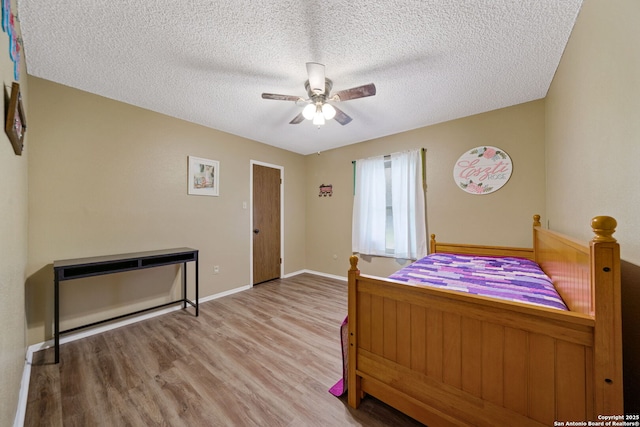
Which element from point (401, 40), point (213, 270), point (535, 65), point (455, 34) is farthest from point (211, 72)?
point (535, 65)

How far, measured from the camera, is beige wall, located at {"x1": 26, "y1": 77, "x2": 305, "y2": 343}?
2086 millimetres

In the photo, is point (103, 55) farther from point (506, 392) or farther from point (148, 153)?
point (506, 392)

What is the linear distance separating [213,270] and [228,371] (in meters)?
1.79

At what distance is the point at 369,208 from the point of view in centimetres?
384

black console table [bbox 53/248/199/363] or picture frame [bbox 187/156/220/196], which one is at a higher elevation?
picture frame [bbox 187/156/220/196]

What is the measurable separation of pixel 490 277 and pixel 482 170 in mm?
1687

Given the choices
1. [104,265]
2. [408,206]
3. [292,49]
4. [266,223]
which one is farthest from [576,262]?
[266,223]

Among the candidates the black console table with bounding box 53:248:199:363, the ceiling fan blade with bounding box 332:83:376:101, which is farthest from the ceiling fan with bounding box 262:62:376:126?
the black console table with bounding box 53:248:199:363

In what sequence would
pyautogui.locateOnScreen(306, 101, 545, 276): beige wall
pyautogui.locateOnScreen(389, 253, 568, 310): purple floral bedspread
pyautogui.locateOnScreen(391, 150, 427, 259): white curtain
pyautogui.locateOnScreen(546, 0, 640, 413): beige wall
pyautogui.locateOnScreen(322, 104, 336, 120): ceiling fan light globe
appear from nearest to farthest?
1. pyautogui.locateOnScreen(546, 0, 640, 413): beige wall
2. pyautogui.locateOnScreen(389, 253, 568, 310): purple floral bedspread
3. pyautogui.locateOnScreen(322, 104, 336, 120): ceiling fan light globe
4. pyautogui.locateOnScreen(306, 101, 545, 276): beige wall
5. pyautogui.locateOnScreen(391, 150, 427, 259): white curtain

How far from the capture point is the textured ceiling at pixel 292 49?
1.43 meters

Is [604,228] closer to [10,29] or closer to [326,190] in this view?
[10,29]

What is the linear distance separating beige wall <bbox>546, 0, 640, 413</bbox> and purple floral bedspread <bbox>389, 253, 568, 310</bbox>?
365 millimetres

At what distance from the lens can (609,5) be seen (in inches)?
44.2

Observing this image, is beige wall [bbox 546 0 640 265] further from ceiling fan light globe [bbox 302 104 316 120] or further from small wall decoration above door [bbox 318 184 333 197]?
small wall decoration above door [bbox 318 184 333 197]
